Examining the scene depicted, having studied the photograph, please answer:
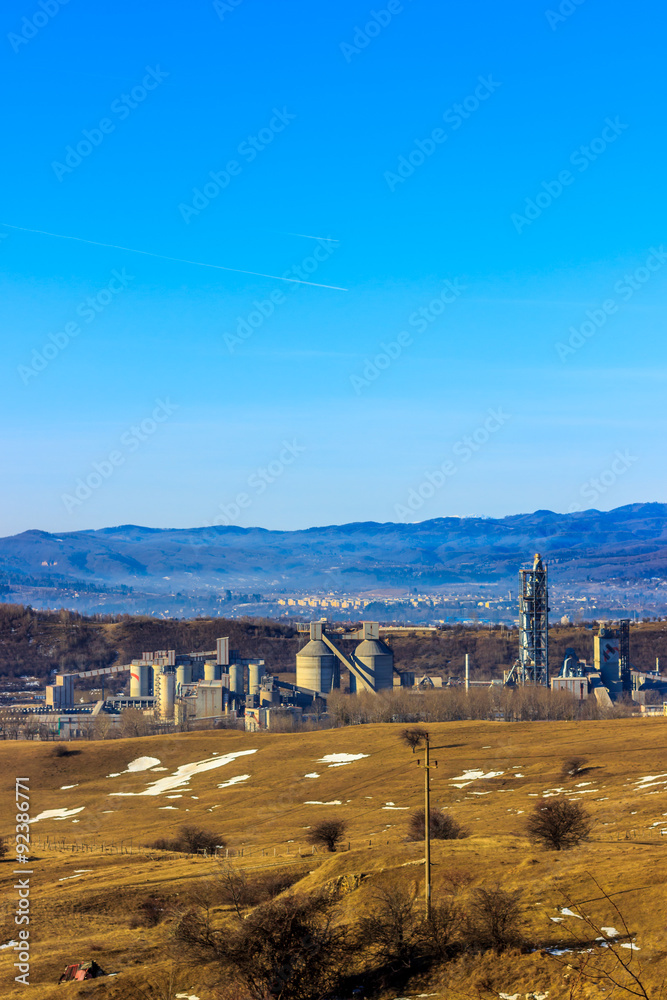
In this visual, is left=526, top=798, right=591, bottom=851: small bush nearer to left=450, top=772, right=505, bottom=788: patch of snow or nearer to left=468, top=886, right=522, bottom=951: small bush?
A: left=468, top=886, right=522, bottom=951: small bush

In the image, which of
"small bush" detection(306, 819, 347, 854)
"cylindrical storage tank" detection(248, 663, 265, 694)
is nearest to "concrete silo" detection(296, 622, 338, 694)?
"cylindrical storage tank" detection(248, 663, 265, 694)

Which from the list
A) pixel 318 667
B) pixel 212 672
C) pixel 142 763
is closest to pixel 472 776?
pixel 142 763

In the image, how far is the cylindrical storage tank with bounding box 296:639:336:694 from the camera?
127 meters

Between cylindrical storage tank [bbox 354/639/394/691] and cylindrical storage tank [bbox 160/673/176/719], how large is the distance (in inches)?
977

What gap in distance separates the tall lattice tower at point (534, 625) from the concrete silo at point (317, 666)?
2585 cm

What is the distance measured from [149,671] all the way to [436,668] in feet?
232

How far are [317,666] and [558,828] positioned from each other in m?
90.4

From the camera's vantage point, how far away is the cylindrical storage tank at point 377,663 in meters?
125

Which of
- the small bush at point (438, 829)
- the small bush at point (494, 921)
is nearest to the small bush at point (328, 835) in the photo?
the small bush at point (438, 829)

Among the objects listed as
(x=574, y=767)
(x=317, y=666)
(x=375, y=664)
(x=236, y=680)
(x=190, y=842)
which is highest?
(x=375, y=664)

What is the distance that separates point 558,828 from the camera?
3762 centimetres

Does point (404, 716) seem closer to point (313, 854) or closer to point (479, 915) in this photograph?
point (313, 854)

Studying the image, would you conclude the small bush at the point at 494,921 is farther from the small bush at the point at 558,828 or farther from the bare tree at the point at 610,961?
the small bush at the point at 558,828

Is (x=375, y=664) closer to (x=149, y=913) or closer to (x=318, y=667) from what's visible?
(x=318, y=667)
